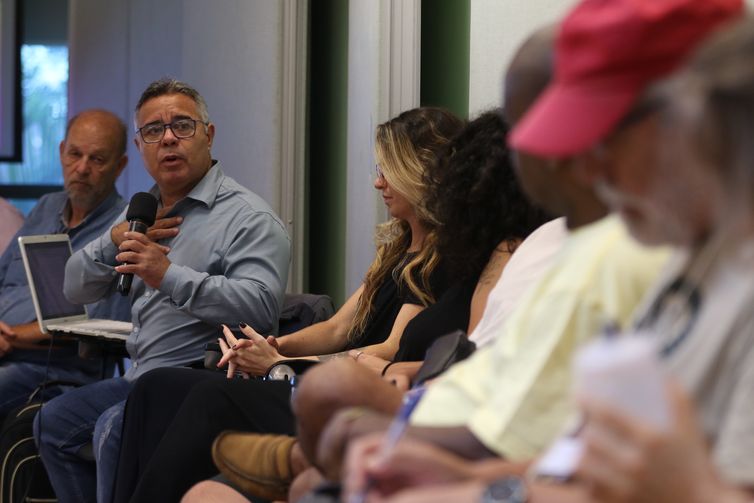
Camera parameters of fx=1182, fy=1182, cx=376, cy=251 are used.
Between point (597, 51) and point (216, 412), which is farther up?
point (597, 51)

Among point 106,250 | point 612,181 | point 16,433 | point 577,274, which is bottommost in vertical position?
point 16,433

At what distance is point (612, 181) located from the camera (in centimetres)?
108

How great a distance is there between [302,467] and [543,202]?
26.7 inches

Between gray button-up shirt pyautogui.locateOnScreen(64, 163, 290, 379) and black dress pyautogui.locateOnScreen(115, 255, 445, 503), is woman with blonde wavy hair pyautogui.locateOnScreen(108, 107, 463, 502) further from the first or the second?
gray button-up shirt pyautogui.locateOnScreen(64, 163, 290, 379)

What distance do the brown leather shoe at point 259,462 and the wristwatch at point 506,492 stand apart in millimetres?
863

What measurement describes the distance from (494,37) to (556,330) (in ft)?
7.71

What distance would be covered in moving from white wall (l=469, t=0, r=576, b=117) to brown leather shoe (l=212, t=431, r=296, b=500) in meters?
1.65

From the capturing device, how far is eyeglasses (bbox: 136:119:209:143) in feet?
11.8

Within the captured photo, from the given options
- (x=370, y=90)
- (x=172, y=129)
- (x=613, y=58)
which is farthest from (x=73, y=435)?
(x=613, y=58)

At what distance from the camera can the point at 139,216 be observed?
134 inches

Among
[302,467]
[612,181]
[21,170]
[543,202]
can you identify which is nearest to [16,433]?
[302,467]

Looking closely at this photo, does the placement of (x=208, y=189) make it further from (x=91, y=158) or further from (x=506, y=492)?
(x=506, y=492)

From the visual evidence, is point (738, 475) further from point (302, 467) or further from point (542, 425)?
point (302, 467)

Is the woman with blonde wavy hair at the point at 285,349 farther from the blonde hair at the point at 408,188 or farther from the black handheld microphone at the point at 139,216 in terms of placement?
the black handheld microphone at the point at 139,216
